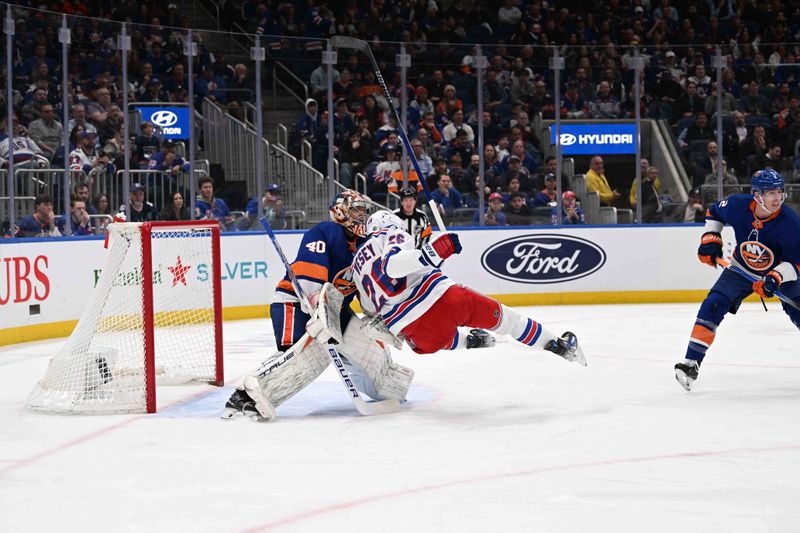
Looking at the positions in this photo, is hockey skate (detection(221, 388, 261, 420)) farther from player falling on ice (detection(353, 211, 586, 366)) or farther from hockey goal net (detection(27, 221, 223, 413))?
player falling on ice (detection(353, 211, 586, 366))

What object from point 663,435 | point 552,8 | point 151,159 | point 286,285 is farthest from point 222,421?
point 552,8

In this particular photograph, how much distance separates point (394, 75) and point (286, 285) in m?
5.52

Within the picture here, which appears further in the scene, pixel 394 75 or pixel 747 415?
pixel 394 75

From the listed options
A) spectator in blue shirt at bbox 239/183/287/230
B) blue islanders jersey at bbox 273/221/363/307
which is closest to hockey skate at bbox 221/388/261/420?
blue islanders jersey at bbox 273/221/363/307

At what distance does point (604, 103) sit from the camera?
1049 centimetres

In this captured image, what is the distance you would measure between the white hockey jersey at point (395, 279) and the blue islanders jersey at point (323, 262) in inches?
7.1

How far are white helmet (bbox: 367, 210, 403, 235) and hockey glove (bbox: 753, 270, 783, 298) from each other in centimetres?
179

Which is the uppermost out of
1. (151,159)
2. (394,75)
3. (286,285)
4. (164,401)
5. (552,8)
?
(552,8)

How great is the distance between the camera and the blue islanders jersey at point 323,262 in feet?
16.4

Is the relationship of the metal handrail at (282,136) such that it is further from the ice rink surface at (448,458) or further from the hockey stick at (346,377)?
the hockey stick at (346,377)

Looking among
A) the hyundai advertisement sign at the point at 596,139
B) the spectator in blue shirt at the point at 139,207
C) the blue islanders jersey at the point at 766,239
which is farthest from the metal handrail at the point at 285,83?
the blue islanders jersey at the point at 766,239

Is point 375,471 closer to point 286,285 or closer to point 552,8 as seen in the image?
point 286,285

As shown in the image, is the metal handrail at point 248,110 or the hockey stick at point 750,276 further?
the metal handrail at point 248,110

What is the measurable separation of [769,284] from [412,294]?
178 centimetres
